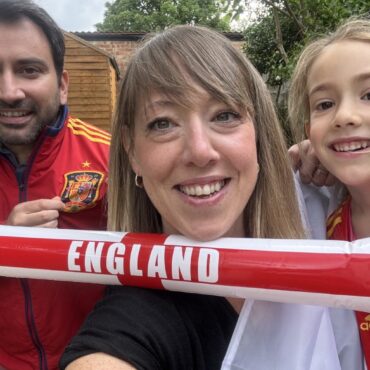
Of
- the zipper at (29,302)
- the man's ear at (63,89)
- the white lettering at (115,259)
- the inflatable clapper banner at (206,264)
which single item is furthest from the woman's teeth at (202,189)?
the man's ear at (63,89)

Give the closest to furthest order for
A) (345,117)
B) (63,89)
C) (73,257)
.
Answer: (73,257), (345,117), (63,89)

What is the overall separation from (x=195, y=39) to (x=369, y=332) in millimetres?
1028

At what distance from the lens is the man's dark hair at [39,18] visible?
203 centimetres

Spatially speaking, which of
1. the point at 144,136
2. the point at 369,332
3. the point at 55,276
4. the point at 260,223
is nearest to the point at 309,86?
the point at 260,223

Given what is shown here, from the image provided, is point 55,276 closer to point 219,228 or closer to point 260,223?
point 219,228

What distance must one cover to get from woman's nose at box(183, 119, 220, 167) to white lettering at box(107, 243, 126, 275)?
31 cm

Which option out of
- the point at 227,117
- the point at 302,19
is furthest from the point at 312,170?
the point at 302,19

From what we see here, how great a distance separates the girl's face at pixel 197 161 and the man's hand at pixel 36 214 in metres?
0.46

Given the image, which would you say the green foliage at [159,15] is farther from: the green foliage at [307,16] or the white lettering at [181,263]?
the white lettering at [181,263]

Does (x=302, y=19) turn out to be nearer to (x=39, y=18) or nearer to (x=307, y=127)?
(x=307, y=127)

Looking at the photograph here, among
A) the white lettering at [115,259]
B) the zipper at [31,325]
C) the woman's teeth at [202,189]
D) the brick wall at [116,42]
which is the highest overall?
the brick wall at [116,42]

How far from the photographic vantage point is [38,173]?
1.99 metres

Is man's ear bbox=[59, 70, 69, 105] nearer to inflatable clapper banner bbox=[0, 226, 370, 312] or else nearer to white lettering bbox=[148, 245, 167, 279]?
inflatable clapper banner bbox=[0, 226, 370, 312]

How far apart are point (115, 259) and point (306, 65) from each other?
3.57 feet
